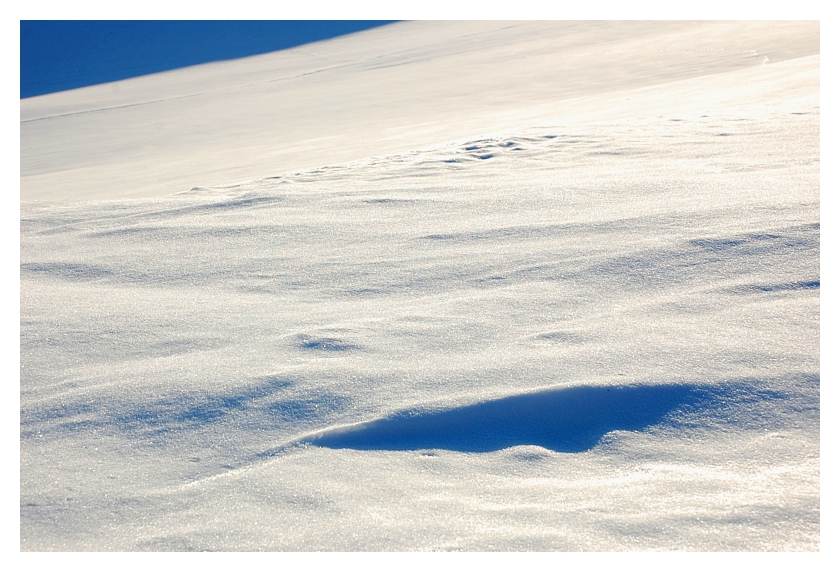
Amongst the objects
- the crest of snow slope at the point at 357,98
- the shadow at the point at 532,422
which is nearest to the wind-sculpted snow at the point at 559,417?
the shadow at the point at 532,422

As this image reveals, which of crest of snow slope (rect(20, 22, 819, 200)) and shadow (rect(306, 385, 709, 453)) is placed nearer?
shadow (rect(306, 385, 709, 453))

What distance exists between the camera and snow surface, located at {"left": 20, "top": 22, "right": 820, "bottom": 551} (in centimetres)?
127

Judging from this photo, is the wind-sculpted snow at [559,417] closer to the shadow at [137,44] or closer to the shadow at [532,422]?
the shadow at [532,422]

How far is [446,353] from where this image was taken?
1.74 metres

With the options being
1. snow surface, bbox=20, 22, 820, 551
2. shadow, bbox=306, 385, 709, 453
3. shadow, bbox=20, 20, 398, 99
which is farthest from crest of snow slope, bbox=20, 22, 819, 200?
shadow, bbox=306, 385, 709, 453

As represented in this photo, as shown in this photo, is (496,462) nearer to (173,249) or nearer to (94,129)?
(173,249)

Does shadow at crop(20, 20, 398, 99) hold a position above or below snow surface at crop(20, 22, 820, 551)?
above

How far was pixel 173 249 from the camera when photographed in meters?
2.56

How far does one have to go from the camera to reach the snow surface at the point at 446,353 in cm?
127

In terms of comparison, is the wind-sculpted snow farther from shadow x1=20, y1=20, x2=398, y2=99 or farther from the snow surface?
shadow x1=20, y1=20, x2=398, y2=99

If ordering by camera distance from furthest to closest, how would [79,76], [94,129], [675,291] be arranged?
[79,76]
[94,129]
[675,291]

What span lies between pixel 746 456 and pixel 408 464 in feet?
2.21

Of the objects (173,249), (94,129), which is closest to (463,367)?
(173,249)

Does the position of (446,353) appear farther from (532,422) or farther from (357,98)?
(357,98)
